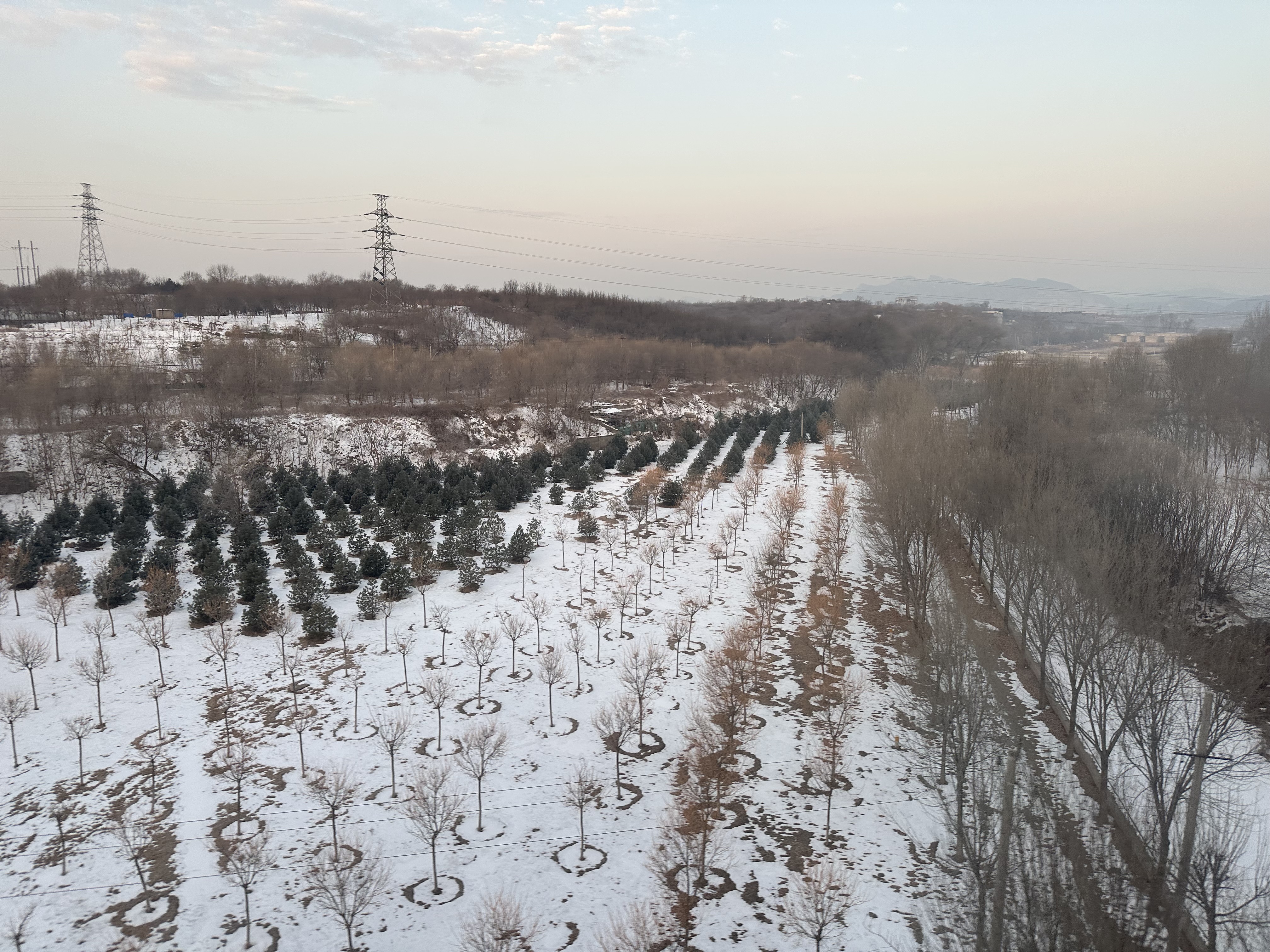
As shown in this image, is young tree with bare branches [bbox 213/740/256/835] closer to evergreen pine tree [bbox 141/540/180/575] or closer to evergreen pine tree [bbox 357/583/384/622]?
evergreen pine tree [bbox 357/583/384/622]

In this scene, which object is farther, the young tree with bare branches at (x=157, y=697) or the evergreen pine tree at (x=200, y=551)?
the evergreen pine tree at (x=200, y=551)

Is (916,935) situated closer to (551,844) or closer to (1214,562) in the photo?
(551,844)

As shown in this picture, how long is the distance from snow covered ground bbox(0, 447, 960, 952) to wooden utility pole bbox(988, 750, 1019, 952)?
1795 millimetres

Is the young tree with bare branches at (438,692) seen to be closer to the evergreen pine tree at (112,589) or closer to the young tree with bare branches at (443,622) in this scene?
the young tree with bare branches at (443,622)

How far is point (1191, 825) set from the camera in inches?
419

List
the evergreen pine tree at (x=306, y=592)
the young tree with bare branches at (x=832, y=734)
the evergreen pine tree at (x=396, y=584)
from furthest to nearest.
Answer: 1. the evergreen pine tree at (x=396, y=584)
2. the evergreen pine tree at (x=306, y=592)
3. the young tree with bare branches at (x=832, y=734)

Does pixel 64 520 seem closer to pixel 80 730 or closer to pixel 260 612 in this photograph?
pixel 260 612

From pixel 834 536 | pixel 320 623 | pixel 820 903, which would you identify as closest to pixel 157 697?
pixel 320 623

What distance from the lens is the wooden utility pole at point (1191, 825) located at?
29.6 ft

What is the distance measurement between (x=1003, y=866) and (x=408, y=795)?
10.5 meters

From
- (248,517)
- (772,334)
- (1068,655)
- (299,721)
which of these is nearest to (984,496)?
(1068,655)

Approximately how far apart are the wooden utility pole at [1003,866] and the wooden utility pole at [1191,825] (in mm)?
1915

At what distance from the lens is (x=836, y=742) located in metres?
15.3

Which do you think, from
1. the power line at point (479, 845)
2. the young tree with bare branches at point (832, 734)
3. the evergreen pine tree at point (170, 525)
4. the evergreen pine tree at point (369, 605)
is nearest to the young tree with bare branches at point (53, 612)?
the evergreen pine tree at point (170, 525)
